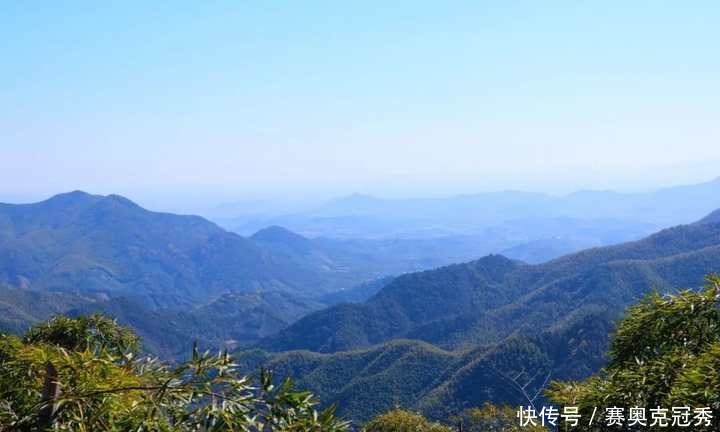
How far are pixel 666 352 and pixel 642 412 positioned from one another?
126 cm

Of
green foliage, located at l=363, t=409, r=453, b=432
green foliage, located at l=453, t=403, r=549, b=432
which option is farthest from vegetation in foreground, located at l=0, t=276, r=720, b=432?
green foliage, located at l=453, t=403, r=549, b=432

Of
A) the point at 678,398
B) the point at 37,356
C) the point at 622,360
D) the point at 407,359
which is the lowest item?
the point at 407,359

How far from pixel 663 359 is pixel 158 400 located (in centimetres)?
463

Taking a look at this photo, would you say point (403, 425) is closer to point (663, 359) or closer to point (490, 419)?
point (490, 419)

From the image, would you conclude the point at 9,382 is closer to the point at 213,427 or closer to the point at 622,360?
the point at 213,427

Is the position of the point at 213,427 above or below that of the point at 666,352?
above

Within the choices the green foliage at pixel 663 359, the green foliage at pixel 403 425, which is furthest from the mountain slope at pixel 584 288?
the green foliage at pixel 663 359

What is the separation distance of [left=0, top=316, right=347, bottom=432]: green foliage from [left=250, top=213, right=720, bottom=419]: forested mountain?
7833cm

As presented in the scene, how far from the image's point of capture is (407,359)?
123 m

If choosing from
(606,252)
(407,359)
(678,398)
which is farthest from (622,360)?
(606,252)

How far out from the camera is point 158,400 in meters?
3.46

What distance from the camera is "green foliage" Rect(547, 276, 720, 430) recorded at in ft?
15.0

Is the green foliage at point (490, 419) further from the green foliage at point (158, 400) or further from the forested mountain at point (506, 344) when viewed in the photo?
the forested mountain at point (506, 344)

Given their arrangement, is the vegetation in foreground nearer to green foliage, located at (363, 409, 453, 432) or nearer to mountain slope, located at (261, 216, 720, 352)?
green foliage, located at (363, 409, 453, 432)
